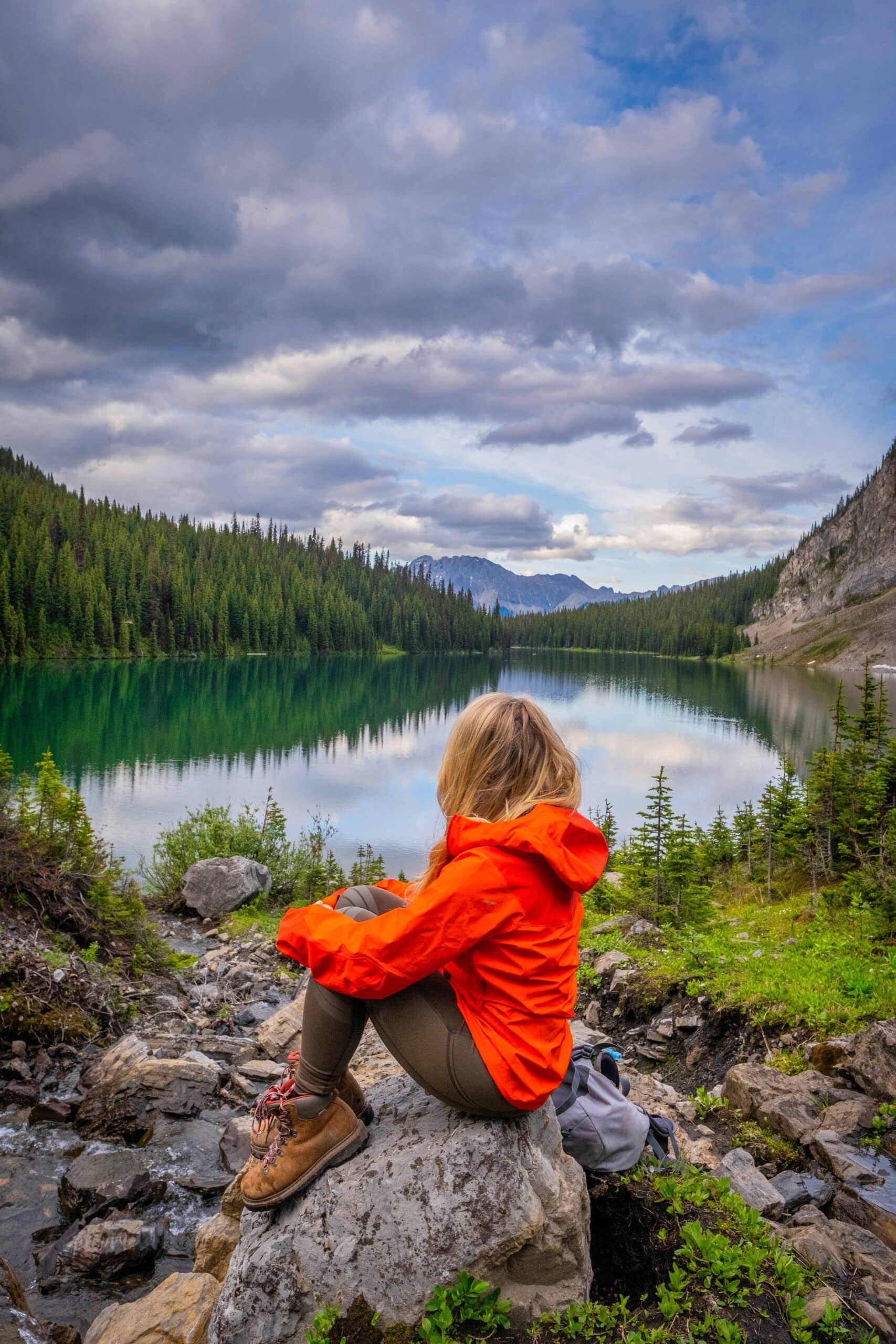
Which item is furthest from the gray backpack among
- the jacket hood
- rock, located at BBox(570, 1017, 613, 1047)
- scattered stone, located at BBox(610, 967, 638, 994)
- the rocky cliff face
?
the rocky cliff face

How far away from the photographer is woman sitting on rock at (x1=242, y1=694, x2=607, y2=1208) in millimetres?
3059

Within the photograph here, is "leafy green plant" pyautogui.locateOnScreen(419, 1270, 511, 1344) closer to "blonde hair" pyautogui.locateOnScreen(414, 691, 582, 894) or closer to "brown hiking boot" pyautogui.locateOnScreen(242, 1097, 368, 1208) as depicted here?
"brown hiking boot" pyautogui.locateOnScreen(242, 1097, 368, 1208)

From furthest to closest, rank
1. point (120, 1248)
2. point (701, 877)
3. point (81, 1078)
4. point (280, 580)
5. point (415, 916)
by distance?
point (280, 580), point (701, 877), point (81, 1078), point (120, 1248), point (415, 916)

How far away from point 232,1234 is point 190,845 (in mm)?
13135

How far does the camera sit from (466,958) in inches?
127

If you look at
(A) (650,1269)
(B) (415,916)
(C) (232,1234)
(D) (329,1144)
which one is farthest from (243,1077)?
(B) (415,916)

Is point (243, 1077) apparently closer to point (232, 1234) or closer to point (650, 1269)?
point (232, 1234)

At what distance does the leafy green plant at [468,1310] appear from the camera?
9.96ft

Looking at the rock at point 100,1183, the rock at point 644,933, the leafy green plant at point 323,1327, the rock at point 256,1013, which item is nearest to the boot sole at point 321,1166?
the leafy green plant at point 323,1327

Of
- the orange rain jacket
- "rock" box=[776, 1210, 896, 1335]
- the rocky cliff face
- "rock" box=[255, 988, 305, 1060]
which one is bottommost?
"rock" box=[255, 988, 305, 1060]

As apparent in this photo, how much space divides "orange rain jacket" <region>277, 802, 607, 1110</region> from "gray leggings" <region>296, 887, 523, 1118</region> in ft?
0.23

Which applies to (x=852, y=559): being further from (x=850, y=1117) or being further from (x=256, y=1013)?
(x=850, y=1117)

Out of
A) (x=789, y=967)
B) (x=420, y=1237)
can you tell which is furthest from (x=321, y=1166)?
(x=789, y=967)

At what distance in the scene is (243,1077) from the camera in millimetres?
6832
